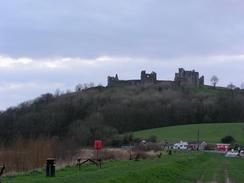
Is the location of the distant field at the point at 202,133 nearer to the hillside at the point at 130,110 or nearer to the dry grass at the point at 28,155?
the hillside at the point at 130,110

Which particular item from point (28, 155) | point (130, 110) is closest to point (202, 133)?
point (130, 110)

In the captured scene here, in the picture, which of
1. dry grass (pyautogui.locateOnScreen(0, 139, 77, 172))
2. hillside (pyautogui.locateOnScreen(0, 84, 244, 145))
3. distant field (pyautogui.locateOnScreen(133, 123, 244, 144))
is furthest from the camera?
hillside (pyautogui.locateOnScreen(0, 84, 244, 145))

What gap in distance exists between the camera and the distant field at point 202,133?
130m

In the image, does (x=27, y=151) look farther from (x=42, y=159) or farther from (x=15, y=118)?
(x=15, y=118)

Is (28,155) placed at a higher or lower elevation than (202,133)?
lower

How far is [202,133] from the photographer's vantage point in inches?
5472

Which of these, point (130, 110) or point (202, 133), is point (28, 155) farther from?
point (130, 110)

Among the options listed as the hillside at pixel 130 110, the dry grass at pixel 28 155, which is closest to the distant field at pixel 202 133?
the hillside at pixel 130 110

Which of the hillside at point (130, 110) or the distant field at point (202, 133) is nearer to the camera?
the distant field at point (202, 133)

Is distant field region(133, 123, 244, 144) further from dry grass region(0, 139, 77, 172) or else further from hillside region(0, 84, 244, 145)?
dry grass region(0, 139, 77, 172)

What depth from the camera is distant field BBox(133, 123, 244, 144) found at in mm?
130500

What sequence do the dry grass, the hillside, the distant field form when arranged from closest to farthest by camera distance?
the dry grass
the distant field
the hillside

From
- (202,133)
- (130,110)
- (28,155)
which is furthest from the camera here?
(130,110)

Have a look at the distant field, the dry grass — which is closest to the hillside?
the distant field
